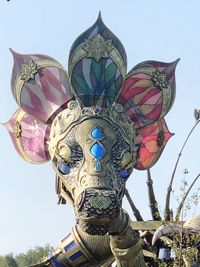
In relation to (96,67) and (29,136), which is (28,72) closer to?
(96,67)

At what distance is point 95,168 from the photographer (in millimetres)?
3732

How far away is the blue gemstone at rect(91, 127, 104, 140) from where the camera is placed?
3.91 meters

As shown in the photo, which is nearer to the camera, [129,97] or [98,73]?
[98,73]

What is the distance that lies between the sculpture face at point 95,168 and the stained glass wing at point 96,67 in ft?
0.73

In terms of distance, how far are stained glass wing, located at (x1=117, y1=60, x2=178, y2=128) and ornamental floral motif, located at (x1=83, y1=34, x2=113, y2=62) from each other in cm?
35

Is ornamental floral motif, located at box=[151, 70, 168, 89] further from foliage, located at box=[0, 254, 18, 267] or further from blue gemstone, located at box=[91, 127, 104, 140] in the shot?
foliage, located at box=[0, 254, 18, 267]

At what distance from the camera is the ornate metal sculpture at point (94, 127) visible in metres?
3.72

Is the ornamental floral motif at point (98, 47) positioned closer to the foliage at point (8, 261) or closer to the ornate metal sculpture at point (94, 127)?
the ornate metal sculpture at point (94, 127)

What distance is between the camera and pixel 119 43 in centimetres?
425

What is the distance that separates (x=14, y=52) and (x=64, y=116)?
0.68 metres

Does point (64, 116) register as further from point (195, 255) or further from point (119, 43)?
point (195, 255)

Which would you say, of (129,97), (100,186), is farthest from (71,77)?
(100,186)

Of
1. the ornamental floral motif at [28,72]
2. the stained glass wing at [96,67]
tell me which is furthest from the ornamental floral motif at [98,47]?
the ornamental floral motif at [28,72]

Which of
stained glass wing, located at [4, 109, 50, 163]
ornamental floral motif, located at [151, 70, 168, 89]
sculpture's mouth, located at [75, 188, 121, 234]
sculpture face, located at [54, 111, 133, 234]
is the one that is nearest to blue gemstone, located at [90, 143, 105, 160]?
sculpture face, located at [54, 111, 133, 234]
